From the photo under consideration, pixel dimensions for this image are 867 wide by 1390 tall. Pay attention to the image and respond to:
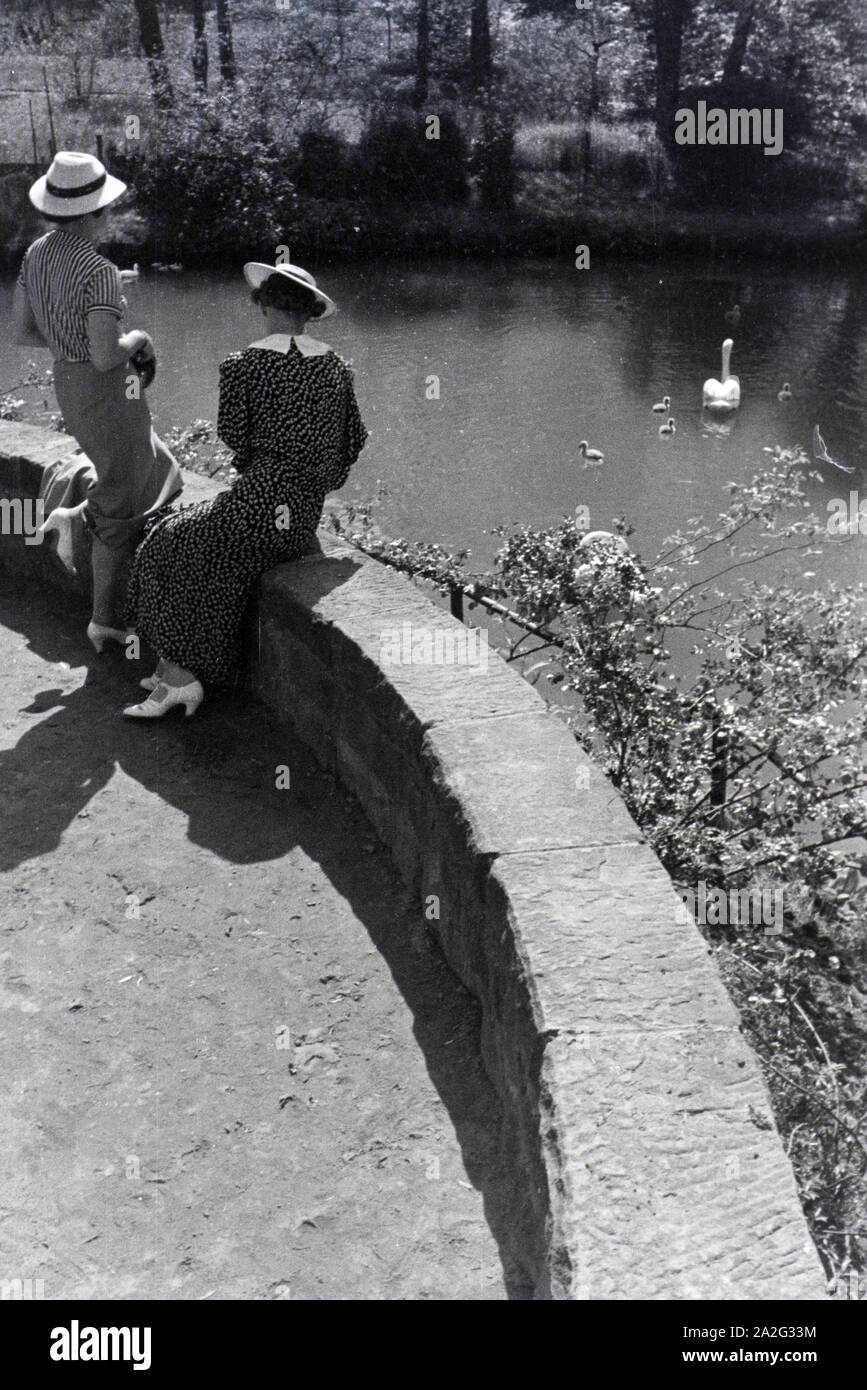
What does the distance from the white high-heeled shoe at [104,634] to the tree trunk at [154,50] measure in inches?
744

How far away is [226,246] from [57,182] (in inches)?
722

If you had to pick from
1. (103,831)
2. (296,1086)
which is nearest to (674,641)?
(103,831)

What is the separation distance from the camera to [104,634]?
4.46m

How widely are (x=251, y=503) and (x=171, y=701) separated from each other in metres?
0.57

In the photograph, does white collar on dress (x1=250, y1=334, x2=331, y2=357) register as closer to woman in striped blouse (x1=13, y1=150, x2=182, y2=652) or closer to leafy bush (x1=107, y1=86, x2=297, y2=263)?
woman in striped blouse (x1=13, y1=150, x2=182, y2=652)

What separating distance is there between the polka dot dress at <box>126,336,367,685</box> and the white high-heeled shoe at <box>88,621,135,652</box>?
1.42 ft

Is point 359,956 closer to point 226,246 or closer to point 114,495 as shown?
point 114,495

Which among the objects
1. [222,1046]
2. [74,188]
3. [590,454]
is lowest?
[590,454]

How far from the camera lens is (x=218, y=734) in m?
3.96

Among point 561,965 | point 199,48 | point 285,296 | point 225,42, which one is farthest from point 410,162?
point 561,965

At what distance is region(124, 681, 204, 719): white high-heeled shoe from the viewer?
4.02 metres

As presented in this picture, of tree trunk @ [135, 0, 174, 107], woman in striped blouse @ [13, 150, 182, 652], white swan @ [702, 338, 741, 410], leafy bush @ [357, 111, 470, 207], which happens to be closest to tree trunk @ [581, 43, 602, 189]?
leafy bush @ [357, 111, 470, 207]

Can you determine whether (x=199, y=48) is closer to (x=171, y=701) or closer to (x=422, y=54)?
(x=422, y=54)

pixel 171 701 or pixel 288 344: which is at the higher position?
pixel 288 344
